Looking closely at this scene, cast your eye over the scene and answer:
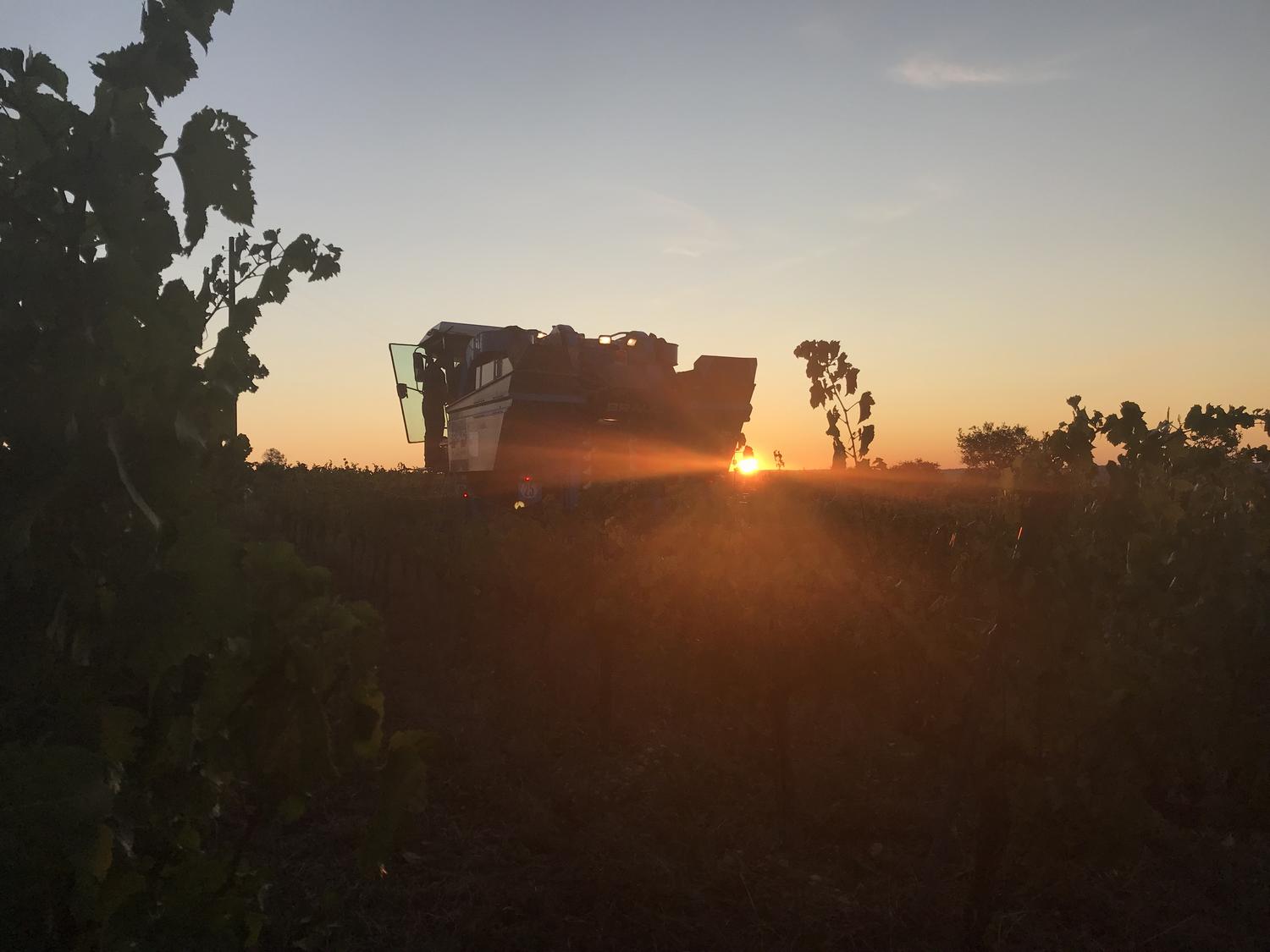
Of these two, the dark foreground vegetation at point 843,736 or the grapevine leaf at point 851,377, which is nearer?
the dark foreground vegetation at point 843,736

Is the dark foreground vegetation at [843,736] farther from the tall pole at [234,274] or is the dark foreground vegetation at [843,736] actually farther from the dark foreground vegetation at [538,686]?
the tall pole at [234,274]

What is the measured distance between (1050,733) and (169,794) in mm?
3781

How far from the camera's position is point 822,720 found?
7398 mm

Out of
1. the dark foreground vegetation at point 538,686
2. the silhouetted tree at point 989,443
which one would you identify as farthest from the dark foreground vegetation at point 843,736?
the silhouetted tree at point 989,443

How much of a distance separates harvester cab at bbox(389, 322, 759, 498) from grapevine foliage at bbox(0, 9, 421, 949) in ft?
36.8

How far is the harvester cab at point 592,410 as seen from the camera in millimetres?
13930

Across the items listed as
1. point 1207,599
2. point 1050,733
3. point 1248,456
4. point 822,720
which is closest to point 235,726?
point 1050,733

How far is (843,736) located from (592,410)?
841 centimetres

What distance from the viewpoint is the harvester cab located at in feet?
45.7

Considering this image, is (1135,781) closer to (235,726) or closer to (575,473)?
(235,726)

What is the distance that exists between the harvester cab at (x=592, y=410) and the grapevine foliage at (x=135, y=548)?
11.2 m

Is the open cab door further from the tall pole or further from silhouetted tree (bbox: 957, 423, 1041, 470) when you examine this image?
silhouetted tree (bbox: 957, 423, 1041, 470)

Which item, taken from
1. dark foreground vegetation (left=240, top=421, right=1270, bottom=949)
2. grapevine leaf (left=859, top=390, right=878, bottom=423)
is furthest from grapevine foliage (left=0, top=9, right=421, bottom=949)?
grapevine leaf (left=859, top=390, right=878, bottom=423)

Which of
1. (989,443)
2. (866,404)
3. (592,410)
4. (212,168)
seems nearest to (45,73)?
(212,168)
